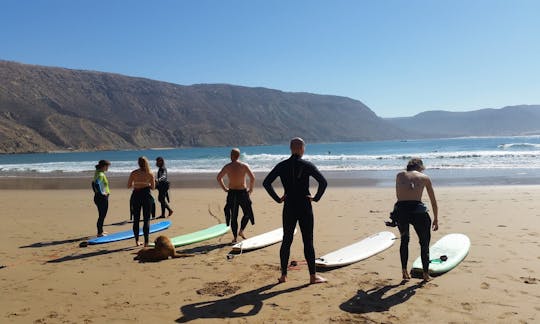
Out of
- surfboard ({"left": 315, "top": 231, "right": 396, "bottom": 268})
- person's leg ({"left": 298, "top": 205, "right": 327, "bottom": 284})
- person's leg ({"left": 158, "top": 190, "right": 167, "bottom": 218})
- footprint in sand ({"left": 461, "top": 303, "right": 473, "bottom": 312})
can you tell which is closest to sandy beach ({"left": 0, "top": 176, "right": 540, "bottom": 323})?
footprint in sand ({"left": 461, "top": 303, "right": 473, "bottom": 312})

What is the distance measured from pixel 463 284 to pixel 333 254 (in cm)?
180

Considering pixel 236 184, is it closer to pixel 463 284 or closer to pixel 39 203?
pixel 463 284

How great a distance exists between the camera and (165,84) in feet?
511

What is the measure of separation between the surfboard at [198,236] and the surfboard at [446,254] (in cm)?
372

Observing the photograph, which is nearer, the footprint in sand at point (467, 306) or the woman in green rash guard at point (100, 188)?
the footprint in sand at point (467, 306)

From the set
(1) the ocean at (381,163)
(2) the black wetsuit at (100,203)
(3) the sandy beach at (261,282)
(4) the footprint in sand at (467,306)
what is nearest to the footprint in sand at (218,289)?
(3) the sandy beach at (261,282)

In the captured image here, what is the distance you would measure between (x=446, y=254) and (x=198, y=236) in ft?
13.6

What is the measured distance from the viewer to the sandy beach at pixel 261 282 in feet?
13.5

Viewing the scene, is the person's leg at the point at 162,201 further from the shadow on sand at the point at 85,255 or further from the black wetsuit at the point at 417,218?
the black wetsuit at the point at 417,218

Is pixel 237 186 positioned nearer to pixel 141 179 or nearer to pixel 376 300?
pixel 141 179

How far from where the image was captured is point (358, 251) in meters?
6.30

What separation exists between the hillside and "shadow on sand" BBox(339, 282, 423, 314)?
92.5 meters

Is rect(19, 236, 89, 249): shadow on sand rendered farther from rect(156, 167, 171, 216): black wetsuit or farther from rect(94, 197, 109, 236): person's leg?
rect(156, 167, 171, 216): black wetsuit

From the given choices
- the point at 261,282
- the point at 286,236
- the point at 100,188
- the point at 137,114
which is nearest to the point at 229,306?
the point at 261,282
